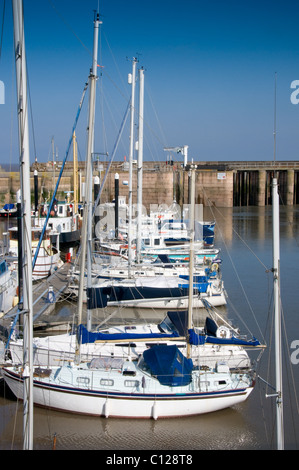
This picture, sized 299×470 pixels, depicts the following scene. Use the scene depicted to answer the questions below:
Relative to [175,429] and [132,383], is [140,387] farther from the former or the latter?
[175,429]

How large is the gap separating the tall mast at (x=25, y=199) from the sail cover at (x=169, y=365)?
15.3 ft

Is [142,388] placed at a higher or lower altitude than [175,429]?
higher

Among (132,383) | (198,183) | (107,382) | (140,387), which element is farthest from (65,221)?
(198,183)

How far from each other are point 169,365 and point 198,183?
5275cm

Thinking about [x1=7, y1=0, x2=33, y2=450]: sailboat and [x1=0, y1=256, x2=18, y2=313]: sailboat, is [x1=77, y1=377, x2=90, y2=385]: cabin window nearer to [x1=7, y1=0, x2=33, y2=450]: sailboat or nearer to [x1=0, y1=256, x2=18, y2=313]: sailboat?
[x1=7, y1=0, x2=33, y2=450]: sailboat

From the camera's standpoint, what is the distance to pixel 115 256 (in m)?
26.1

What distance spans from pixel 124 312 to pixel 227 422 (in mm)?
8879

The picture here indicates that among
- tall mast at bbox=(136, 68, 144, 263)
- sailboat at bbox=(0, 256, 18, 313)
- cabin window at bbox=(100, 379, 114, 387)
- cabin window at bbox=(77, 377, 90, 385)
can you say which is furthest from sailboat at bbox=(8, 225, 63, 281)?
cabin window at bbox=(100, 379, 114, 387)

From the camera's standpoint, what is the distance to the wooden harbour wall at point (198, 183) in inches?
2319

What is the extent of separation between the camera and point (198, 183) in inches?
2515

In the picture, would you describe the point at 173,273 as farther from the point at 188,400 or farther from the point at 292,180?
the point at 292,180

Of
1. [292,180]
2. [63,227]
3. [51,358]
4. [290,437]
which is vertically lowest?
[290,437]

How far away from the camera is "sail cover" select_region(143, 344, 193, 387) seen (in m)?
12.2

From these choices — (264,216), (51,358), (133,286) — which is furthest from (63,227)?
(264,216)
